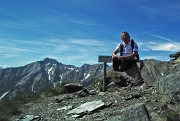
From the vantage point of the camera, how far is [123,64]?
13320 mm

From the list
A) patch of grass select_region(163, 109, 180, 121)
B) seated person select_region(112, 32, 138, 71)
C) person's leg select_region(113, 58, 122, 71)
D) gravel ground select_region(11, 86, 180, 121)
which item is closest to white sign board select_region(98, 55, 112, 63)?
person's leg select_region(113, 58, 122, 71)

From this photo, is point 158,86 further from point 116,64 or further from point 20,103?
point 20,103

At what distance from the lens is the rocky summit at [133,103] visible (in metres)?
7.88

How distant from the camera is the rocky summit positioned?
7884 mm

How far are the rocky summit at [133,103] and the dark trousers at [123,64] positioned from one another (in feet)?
1.06

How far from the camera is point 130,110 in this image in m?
7.71

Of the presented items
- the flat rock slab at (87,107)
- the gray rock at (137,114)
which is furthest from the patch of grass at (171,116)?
the flat rock slab at (87,107)

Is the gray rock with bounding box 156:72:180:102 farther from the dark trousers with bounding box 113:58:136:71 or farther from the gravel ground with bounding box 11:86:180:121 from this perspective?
the dark trousers with bounding box 113:58:136:71

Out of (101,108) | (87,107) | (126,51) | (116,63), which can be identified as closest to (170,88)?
(101,108)

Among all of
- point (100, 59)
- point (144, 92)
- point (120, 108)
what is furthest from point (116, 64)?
point (120, 108)

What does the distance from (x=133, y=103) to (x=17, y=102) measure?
7.19 meters

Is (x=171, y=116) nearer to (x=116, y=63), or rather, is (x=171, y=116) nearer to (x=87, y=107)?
(x=87, y=107)

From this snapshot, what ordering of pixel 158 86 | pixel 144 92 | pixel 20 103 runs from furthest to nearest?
pixel 20 103
pixel 144 92
pixel 158 86

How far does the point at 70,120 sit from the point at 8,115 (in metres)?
3.60
